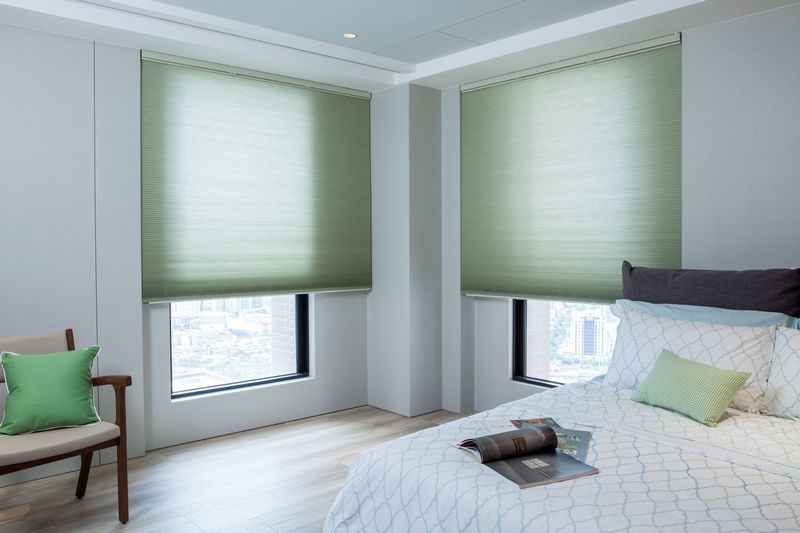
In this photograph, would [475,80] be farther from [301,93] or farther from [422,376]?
[422,376]

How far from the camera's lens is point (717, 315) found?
114 inches

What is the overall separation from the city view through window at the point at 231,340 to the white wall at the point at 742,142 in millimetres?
2830

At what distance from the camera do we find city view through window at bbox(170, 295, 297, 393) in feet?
13.7

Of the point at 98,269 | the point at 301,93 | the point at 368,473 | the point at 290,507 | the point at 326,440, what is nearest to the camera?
the point at 368,473

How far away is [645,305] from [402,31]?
2.14 m

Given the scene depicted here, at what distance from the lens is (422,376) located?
4777 mm

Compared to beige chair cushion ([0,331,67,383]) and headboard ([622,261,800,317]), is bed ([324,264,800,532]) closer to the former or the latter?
headboard ([622,261,800,317])

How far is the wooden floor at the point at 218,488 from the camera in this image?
2934 millimetres

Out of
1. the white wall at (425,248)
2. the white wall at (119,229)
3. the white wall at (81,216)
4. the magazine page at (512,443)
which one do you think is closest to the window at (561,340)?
the white wall at (425,248)

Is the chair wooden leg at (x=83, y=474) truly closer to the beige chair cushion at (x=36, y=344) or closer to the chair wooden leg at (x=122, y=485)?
the chair wooden leg at (x=122, y=485)

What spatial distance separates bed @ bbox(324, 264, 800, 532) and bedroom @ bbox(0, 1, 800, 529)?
0.98 meters

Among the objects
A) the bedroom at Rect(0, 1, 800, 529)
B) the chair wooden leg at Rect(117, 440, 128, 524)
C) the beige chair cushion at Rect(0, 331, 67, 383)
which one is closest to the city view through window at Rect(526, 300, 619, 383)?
the bedroom at Rect(0, 1, 800, 529)

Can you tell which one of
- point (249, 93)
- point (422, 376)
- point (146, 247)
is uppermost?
point (249, 93)

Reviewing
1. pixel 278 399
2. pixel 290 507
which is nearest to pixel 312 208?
pixel 278 399
